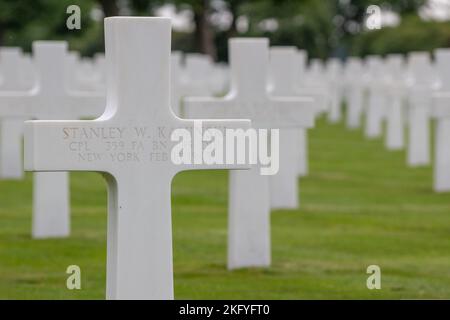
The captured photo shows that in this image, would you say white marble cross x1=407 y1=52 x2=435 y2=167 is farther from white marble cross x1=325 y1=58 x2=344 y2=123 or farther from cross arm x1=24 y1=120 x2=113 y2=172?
cross arm x1=24 y1=120 x2=113 y2=172

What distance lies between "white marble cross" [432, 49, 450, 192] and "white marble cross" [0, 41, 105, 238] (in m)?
3.41

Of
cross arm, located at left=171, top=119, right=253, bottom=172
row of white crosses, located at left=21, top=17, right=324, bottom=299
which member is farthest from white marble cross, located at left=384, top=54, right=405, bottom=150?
row of white crosses, located at left=21, top=17, right=324, bottom=299

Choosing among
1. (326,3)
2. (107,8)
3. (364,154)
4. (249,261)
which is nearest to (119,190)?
(249,261)

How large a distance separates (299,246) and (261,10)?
1803 inches

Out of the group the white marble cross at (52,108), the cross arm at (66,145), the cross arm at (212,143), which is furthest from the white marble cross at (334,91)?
the cross arm at (66,145)

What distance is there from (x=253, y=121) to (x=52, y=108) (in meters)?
2.12

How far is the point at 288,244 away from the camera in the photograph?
44.3 ft

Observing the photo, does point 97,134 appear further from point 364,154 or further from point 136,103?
point 364,154

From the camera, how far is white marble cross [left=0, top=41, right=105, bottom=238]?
13.4m

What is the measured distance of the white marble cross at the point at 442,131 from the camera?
15.4m

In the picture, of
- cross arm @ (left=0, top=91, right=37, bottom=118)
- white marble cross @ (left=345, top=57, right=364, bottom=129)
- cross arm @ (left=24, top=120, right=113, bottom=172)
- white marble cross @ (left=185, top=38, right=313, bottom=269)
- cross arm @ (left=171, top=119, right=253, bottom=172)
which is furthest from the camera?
white marble cross @ (left=345, top=57, right=364, bottom=129)

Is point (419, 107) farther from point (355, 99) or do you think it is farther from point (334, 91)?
point (334, 91)

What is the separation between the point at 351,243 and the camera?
13.5 m
